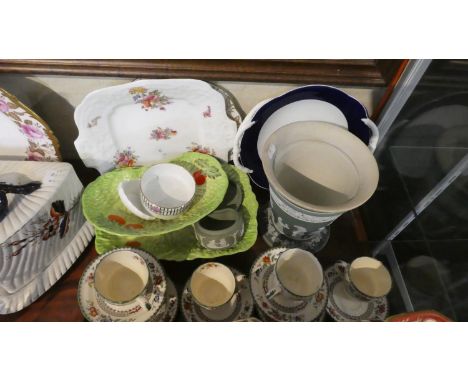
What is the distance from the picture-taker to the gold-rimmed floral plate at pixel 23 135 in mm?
609

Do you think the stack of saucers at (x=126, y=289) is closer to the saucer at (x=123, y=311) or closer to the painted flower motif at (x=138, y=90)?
the saucer at (x=123, y=311)

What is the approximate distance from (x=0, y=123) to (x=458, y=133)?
0.77 m

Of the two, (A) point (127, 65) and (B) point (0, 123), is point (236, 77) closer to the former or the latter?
(A) point (127, 65)

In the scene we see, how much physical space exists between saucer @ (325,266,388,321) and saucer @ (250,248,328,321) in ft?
0.14

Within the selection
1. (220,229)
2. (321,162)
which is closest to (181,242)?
(220,229)

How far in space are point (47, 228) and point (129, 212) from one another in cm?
14

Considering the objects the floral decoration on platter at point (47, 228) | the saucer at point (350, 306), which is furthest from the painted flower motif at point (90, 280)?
the saucer at point (350, 306)

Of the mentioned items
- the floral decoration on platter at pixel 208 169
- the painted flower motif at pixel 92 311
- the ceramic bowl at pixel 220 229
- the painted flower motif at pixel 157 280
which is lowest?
Answer: the painted flower motif at pixel 92 311

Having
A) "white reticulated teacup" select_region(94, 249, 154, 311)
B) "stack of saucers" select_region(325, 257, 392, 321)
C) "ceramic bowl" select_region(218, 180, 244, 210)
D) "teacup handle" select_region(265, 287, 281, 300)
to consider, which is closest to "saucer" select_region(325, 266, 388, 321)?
"stack of saucers" select_region(325, 257, 392, 321)

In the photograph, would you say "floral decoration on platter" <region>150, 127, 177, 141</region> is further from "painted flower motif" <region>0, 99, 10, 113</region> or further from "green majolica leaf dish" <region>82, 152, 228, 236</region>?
"painted flower motif" <region>0, 99, 10, 113</region>

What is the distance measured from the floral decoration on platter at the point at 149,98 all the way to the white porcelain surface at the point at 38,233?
0.17m

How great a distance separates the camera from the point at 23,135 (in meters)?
0.67

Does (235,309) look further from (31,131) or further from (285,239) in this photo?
(31,131)

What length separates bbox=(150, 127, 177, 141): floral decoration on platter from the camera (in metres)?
0.71
